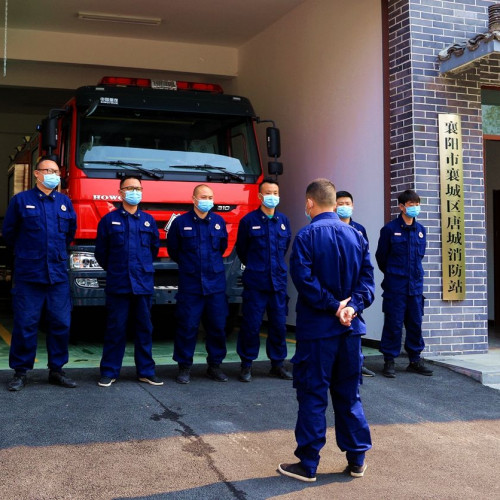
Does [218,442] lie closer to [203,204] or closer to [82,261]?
[203,204]

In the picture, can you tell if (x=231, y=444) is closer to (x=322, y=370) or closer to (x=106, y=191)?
(x=322, y=370)

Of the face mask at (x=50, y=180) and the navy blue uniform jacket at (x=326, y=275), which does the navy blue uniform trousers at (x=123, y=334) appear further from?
the navy blue uniform jacket at (x=326, y=275)

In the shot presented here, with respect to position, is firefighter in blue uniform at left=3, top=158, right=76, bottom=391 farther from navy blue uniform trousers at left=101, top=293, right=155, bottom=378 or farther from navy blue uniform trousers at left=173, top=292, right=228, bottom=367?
navy blue uniform trousers at left=173, top=292, right=228, bottom=367

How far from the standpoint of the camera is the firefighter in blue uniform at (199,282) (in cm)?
682

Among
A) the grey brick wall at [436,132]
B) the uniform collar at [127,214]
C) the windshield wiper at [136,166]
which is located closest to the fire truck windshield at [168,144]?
the windshield wiper at [136,166]

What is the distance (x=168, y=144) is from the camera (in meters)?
8.41

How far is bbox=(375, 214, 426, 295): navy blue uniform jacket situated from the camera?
24.2 ft

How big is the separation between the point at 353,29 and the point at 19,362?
6013 millimetres

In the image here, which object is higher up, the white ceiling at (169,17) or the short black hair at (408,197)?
the white ceiling at (169,17)

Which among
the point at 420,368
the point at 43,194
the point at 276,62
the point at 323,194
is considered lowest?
the point at 420,368

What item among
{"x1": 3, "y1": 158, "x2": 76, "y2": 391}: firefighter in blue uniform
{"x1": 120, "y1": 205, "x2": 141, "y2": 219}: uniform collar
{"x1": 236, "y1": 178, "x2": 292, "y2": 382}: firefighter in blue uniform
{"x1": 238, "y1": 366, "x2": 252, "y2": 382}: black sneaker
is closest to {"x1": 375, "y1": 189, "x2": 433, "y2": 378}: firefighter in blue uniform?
{"x1": 236, "y1": 178, "x2": 292, "y2": 382}: firefighter in blue uniform

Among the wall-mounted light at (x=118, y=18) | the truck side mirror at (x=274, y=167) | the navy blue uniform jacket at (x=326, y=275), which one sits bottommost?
the navy blue uniform jacket at (x=326, y=275)

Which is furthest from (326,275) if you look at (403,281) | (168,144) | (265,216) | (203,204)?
(168,144)

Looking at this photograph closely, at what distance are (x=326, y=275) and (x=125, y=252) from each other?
2775 millimetres
